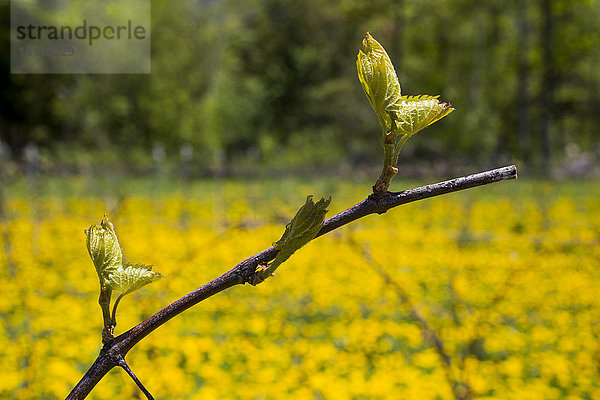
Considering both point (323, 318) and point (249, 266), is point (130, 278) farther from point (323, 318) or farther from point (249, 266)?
point (323, 318)

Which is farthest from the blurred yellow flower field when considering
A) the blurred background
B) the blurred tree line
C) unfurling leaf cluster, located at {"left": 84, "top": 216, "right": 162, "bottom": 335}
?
the blurred tree line

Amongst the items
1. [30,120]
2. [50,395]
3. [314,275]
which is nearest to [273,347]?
[50,395]

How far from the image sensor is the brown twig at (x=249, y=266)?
0.25m

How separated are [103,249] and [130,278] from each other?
0.02 metres

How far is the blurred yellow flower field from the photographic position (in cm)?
205

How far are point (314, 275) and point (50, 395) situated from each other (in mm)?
2290

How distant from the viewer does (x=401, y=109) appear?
0.28 metres


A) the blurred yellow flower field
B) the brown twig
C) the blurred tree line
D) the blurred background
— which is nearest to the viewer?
the brown twig

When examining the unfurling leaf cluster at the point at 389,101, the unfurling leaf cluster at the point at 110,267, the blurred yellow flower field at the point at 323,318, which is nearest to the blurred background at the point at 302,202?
the blurred yellow flower field at the point at 323,318

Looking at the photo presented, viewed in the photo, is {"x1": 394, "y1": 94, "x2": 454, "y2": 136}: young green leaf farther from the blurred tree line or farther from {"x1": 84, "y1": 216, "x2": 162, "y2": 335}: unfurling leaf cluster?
the blurred tree line

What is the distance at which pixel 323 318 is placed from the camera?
10.7 ft

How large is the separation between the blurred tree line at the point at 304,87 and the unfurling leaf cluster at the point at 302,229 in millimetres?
11136

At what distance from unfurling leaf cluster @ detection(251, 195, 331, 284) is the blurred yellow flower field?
1.78 feet

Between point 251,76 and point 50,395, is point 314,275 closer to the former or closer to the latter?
point 50,395
